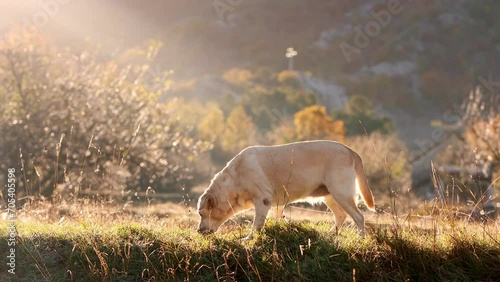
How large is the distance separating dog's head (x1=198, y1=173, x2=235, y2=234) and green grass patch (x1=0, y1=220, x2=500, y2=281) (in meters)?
0.89

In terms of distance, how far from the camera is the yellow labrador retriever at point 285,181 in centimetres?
836

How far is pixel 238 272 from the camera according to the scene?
22.3 ft

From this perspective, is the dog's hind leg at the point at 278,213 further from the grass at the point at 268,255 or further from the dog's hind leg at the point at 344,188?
the dog's hind leg at the point at 344,188

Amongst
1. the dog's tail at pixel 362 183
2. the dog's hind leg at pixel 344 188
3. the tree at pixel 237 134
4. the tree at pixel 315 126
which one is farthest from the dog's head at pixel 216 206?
the tree at pixel 237 134

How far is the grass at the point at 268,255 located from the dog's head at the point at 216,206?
866 mm

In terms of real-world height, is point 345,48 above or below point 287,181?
below

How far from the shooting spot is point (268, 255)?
22.3ft

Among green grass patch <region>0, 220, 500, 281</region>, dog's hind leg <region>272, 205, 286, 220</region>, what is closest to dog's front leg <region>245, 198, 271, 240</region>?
dog's hind leg <region>272, 205, 286, 220</region>

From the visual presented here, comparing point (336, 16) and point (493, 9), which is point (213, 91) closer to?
point (336, 16)

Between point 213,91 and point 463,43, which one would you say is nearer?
point 213,91

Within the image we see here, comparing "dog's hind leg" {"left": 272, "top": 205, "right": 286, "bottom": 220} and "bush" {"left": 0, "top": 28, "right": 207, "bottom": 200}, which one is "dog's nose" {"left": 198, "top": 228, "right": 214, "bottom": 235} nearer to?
"dog's hind leg" {"left": 272, "top": 205, "right": 286, "bottom": 220}

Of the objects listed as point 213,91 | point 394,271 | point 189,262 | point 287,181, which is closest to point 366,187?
point 287,181

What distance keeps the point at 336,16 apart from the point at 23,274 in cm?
8770

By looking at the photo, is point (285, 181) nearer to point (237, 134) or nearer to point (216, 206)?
point (216, 206)
